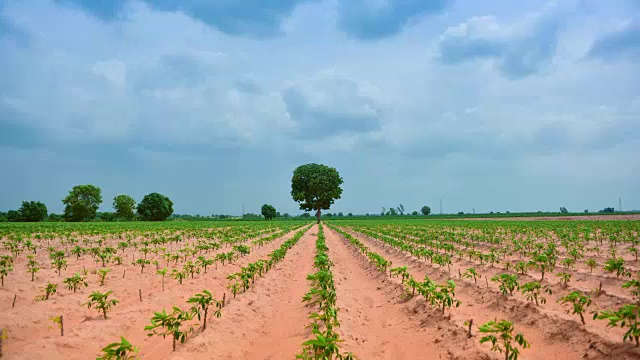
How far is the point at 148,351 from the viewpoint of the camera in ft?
19.7

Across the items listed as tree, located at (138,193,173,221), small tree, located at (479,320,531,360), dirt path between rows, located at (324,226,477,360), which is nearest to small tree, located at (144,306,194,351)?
dirt path between rows, located at (324,226,477,360)

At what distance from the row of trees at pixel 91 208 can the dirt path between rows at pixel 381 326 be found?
97825 millimetres

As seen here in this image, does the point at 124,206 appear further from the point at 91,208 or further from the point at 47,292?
the point at 47,292

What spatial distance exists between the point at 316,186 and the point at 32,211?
82731 mm

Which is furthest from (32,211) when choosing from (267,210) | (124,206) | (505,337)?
(505,337)

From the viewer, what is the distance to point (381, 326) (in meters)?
7.92

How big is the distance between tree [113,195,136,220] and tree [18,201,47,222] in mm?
17624

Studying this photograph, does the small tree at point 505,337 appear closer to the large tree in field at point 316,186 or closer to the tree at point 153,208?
the large tree in field at point 316,186

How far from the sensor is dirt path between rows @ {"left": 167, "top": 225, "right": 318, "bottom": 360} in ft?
19.8

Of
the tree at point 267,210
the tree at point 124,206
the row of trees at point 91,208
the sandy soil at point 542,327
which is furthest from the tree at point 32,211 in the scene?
the sandy soil at point 542,327

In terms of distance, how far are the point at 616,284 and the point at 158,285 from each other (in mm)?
14551

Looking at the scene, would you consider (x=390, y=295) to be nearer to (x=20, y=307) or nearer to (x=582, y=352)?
(x=582, y=352)

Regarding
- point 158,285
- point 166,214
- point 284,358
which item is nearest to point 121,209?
point 166,214

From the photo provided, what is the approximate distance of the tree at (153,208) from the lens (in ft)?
310
